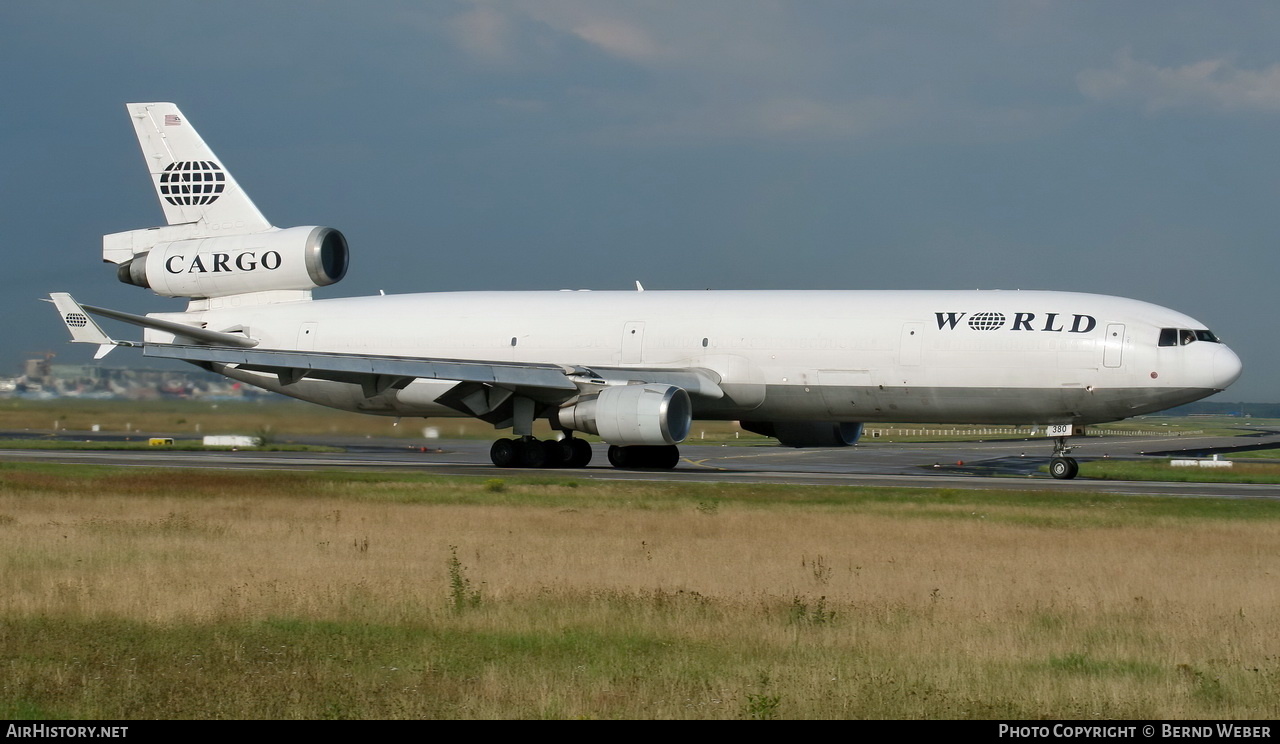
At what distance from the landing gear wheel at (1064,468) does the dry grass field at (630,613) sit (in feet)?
31.1

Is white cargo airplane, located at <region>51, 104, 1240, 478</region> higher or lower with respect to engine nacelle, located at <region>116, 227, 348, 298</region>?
lower

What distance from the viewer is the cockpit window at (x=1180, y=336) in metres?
27.7

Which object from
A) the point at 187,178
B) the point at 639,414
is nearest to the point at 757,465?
the point at 639,414

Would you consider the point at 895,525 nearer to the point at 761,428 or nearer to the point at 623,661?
the point at 623,661

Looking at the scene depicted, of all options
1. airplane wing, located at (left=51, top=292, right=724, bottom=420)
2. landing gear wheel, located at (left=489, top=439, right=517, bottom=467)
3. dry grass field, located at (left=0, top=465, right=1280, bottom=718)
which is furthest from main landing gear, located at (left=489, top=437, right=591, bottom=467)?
dry grass field, located at (left=0, top=465, right=1280, bottom=718)

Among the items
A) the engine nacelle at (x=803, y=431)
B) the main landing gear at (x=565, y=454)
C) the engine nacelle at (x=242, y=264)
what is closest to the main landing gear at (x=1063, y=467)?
the engine nacelle at (x=803, y=431)

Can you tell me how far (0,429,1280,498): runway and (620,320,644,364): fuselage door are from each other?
2.78m

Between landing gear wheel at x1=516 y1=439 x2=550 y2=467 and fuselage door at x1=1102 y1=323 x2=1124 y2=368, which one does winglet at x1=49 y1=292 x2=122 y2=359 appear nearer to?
landing gear wheel at x1=516 y1=439 x2=550 y2=467

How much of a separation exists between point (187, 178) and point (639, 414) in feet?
53.8

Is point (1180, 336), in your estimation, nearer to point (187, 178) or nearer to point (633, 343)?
point (633, 343)

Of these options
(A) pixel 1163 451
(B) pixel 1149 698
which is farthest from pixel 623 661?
(A) pixel 1163 451

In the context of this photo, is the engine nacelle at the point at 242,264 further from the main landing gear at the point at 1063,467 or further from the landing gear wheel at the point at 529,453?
the main landing gear at the point at 1063,467

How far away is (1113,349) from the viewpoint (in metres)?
27.8

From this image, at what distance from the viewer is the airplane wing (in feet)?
96.5
